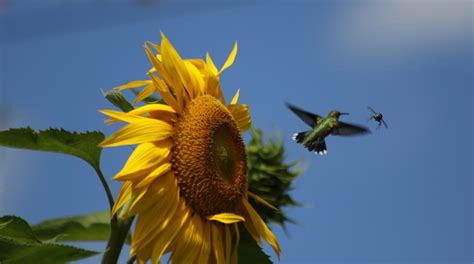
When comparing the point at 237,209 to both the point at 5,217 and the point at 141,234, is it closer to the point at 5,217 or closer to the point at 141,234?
the point at 141,234

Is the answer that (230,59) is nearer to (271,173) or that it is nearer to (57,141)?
(57,141)

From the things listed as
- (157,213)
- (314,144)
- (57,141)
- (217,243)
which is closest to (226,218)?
(217,243)

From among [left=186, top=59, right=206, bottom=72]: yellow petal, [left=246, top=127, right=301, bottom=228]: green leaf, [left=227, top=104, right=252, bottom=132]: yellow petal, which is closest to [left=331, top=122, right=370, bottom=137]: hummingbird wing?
[left=227, top=104, right=252, bottom=132]: yellow petal

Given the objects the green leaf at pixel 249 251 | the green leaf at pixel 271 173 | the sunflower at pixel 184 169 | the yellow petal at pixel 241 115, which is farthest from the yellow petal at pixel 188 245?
the green leaf at pixel 271 173

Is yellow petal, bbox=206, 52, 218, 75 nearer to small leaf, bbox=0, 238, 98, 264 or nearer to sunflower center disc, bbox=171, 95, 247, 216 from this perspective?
sunflower center disc, bbox=171, 95, 247, 216

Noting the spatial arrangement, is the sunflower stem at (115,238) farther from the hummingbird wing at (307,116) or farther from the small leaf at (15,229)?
the hummingbird wing at (307,116)

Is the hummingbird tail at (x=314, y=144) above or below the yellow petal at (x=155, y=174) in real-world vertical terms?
above

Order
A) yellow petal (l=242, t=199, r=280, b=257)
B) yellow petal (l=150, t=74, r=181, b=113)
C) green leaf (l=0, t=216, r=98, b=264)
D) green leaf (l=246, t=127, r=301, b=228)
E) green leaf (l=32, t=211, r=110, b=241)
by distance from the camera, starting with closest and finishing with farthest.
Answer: green leaf (l=0, t=216, r=98, b=264), yellow petal (l=150, t=74, r=181, b=113), yellow petal (l=242, t=199, r=280, b=257), green leaf (l=32, t=211, r=110, b=241), green leaf (l=246, t=127, r=301, b=228)
